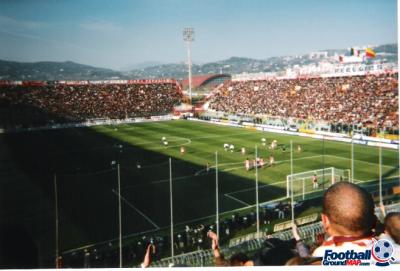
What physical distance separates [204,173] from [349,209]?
1804 cm

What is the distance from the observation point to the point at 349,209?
338cm

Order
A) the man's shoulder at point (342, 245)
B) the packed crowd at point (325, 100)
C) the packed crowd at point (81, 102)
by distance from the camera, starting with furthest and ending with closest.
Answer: the packed crowd at point (81, 102), the packed crowd at point (325, 100), the man's shoulder at point (342, 245)

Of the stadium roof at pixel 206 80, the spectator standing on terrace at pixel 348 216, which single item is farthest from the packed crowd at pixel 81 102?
the stadium roof at pixel 206 80

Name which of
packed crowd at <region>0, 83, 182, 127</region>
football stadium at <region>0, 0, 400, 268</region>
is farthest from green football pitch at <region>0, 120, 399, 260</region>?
packed crowd at <region>0, 83, 182, 127</region>

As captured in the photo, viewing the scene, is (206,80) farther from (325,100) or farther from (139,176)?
(139,176)

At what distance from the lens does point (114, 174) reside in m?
21.6

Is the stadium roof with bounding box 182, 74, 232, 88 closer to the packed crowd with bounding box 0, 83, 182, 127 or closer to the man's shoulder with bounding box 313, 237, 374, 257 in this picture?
the packed crowd with bounding box 0, 83, 182, 127

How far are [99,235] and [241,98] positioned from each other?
40977 millimetres

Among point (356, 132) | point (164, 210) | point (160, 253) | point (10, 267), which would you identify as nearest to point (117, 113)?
point (356, 132)

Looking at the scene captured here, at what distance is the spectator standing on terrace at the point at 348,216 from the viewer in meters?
3.39

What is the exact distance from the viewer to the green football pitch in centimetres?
1531

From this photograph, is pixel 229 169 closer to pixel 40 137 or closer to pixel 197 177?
pixel 197 177

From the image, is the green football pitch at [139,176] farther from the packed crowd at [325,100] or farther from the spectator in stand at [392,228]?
the spectator in stand at [392,228]

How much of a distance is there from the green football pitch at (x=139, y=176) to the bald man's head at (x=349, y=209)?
36.7 feet
